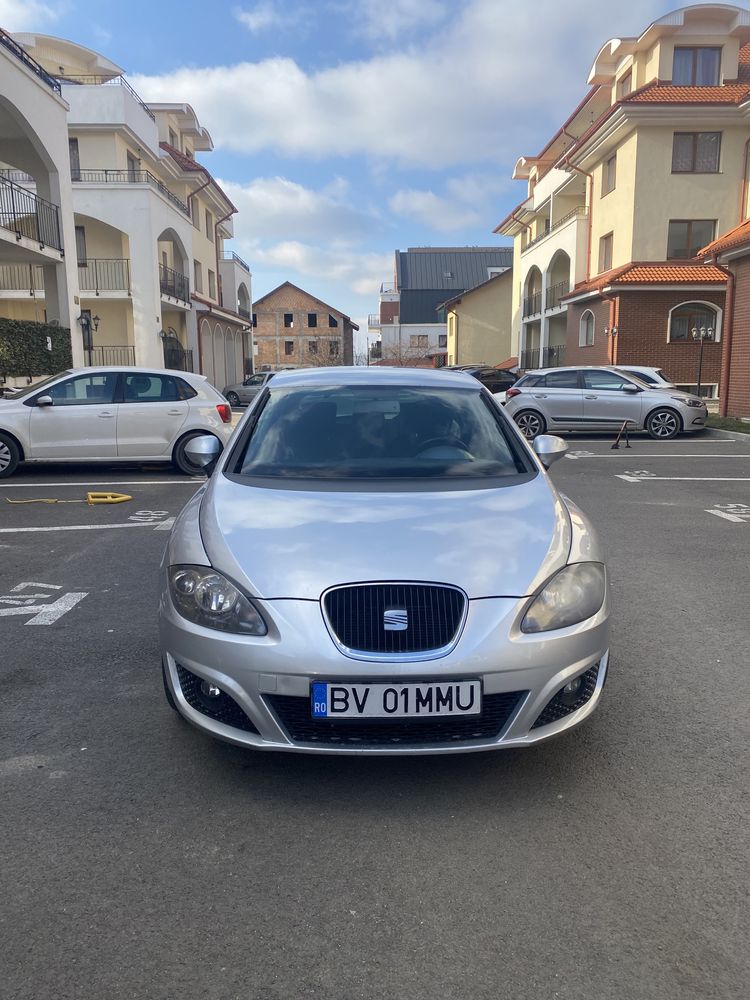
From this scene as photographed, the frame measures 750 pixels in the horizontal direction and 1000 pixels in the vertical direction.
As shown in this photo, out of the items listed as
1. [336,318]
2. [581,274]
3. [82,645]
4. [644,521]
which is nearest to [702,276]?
[581,274]

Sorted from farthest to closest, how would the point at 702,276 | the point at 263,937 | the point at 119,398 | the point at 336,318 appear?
the point at 336,318, the point at 702,276, the point at 119,398, the point at 263,937

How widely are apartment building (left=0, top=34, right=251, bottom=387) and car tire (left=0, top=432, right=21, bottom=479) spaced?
1024 centimetres

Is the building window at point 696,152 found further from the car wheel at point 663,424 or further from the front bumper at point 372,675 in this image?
the front bumper at point 372,675

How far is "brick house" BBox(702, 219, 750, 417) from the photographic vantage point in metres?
17.8

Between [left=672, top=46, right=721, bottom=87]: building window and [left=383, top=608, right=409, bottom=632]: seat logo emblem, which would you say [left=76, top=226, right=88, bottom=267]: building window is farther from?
[left=383, top=608, right=409, bottom=632]: seat logo emblem

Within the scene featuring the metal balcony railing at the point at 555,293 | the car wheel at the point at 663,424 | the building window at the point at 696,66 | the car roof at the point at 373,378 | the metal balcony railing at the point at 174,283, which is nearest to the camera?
the car roof at the point at 373,378

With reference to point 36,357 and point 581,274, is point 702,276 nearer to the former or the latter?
point 581,274

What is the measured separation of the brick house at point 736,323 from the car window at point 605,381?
354 centimetres

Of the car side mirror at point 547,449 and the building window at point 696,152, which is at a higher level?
the building window at point 696,152

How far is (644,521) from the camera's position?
8.15 metres

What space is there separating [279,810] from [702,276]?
24.3m

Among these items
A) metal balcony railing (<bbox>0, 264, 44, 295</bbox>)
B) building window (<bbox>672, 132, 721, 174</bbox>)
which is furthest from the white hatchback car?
metal balcony railing (<bbox>0, 264, 44, 295</bbox>)

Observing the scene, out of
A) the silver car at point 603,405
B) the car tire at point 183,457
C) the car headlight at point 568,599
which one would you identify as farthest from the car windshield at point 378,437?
the silver car at point 603,405

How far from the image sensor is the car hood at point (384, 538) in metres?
2.83
